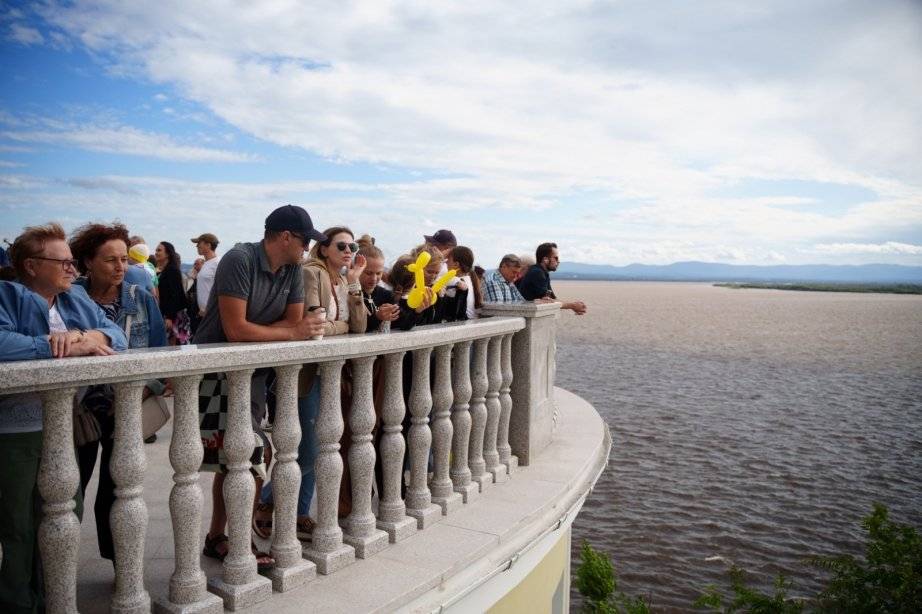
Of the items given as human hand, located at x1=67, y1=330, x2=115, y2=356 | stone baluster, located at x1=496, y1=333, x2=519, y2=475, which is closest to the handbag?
human hand, located at x1=67, y1=330, x2=115, y2=356

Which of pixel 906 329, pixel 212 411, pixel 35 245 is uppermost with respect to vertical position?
pixel 35 245

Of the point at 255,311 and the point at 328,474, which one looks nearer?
the point at 328,474

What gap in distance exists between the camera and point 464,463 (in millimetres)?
4781

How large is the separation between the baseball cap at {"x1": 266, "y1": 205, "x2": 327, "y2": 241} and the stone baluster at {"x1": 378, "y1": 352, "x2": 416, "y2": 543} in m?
0.79

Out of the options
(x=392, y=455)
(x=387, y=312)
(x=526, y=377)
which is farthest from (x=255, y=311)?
(x=526, y=377)

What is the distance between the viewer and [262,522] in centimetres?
436

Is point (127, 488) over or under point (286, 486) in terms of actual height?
over

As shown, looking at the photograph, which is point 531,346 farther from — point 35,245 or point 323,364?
point 35,245

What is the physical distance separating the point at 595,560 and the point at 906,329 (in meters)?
66.4

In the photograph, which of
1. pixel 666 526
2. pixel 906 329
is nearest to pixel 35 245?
pixel 666 526

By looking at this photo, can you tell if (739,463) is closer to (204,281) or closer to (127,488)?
(204,281)

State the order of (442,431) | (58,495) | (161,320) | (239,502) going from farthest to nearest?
(442,431) → (161,320) → (239,502) → (58,495)

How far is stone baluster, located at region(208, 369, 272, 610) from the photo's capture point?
10.6 feet

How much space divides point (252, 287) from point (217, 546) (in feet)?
4.36
